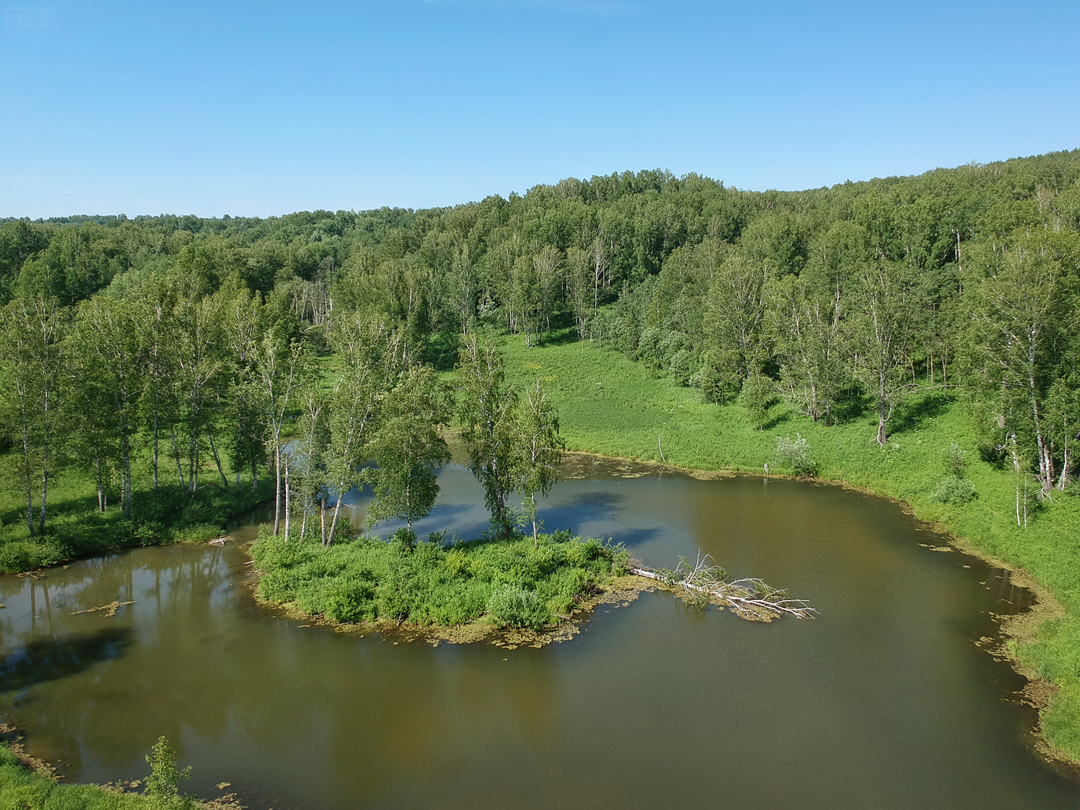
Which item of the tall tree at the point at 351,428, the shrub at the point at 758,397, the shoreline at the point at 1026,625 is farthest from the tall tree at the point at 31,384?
the shrub at the point at 758,397

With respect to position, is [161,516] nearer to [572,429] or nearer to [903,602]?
[572,429]

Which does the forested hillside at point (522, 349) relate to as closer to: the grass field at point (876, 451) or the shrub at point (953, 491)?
the shrub at point (953, 491)

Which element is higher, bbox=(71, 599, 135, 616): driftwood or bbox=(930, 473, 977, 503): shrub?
bbox=(930, 473, 977, 503): shrub

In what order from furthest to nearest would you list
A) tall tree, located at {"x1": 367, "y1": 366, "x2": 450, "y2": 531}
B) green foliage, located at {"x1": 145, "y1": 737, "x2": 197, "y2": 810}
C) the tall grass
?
the tall grass < tall tree, located at {"x1": 367, "y1": 366, "x2": 450, "y2": 531} < green foliage, located at {"x1": 145, "y1": 737, "x2": 197, "y2": 810}

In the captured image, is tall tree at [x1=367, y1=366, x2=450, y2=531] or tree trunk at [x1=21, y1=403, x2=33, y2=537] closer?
tall tree at [x1=367, y1=366, x2=450, y2=531]

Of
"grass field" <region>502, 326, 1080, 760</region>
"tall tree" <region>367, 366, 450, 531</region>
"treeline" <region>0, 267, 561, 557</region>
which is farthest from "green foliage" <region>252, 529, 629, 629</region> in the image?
"grass field" <region>502, 326, 1080, 760</region>

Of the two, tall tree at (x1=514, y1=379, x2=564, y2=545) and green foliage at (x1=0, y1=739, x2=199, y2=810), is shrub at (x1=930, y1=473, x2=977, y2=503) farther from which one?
green foliage at (x1=0, y1=739, x2=199, y2=810)

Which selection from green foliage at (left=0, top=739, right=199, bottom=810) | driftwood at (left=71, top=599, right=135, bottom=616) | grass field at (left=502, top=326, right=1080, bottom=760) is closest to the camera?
green foliage at (left=0, top=739, right=199, bottom=810)
